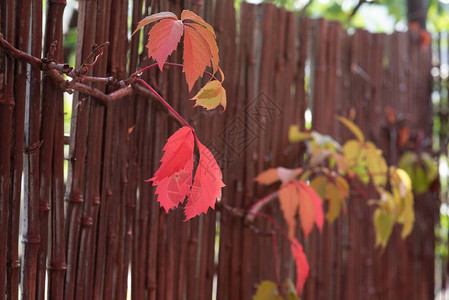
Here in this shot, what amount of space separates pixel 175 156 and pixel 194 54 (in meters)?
0.18

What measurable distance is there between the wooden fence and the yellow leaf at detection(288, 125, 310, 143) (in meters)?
0.02

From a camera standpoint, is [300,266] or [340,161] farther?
[340,161]

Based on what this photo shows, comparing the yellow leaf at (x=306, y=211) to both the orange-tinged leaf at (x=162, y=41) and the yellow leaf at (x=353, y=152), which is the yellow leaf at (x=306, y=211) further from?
the orange-tinged leaf at (x=162, y=41)

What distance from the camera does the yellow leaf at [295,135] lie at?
1.58 metres

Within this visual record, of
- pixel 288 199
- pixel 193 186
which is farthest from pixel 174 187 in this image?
pixel 288 199

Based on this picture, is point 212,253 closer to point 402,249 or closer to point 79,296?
point 79,296

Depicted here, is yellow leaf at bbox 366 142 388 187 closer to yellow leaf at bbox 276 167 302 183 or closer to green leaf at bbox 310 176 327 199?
green leaf at bbox 310 176 327 199

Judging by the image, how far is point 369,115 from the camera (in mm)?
1983

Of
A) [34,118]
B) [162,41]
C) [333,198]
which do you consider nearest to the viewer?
[162,41]

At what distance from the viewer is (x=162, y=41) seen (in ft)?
2.66

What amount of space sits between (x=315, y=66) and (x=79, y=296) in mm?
1130

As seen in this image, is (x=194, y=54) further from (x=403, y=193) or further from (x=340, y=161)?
(x=403, y=193)

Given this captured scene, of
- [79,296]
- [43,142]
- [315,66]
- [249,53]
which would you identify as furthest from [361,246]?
[43,142]

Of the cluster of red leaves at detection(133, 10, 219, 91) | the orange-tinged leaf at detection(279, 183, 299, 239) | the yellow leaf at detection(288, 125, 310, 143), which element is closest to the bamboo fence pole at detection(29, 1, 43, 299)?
the cluster of red leaves at detection(133, 10, 219, 91)
